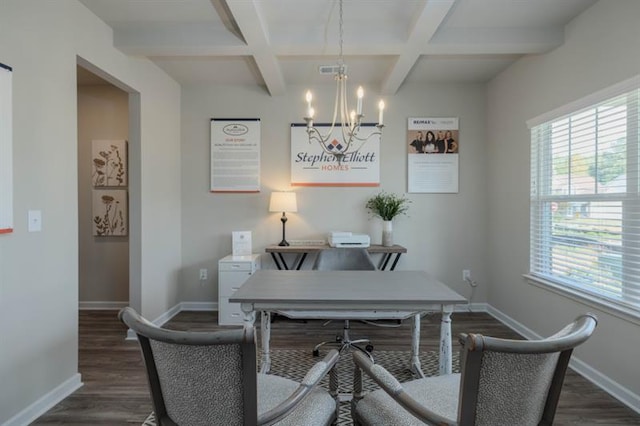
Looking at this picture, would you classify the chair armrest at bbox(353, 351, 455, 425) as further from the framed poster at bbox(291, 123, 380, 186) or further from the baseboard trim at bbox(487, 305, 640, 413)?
the framed poster at bbox(291, 123, 380, 186)

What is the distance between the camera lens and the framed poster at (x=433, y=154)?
3.95 meters

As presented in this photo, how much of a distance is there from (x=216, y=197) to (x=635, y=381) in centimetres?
385

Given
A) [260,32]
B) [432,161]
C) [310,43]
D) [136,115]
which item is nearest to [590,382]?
[432,161]

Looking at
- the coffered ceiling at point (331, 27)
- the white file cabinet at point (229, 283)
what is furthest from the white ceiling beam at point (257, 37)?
the white file cabinet at point (229, 283)

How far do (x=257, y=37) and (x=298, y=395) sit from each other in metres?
2.49

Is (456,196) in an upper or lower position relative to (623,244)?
upper

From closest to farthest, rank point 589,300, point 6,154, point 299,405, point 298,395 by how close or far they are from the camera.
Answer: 1. point 298,395
2. point 299,405
3. point 6,154
4. point 589,300

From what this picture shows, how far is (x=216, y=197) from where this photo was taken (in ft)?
13.1

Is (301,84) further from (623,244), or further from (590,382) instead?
(590,382)

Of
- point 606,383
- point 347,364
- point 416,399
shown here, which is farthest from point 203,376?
point 606,383

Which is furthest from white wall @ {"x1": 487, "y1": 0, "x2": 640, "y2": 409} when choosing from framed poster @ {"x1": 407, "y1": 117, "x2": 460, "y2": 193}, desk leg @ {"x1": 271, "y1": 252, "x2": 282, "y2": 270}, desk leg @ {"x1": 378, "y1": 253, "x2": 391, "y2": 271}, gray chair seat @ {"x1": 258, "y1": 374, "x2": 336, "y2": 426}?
desk leg @ {"x1": 271, "y1": 252, "x2": 282, "y2": 270}

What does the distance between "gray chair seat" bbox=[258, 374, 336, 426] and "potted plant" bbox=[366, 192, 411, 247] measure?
2.48m

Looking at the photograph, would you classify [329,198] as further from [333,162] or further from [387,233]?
[387,233]

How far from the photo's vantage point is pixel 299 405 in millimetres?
1304
